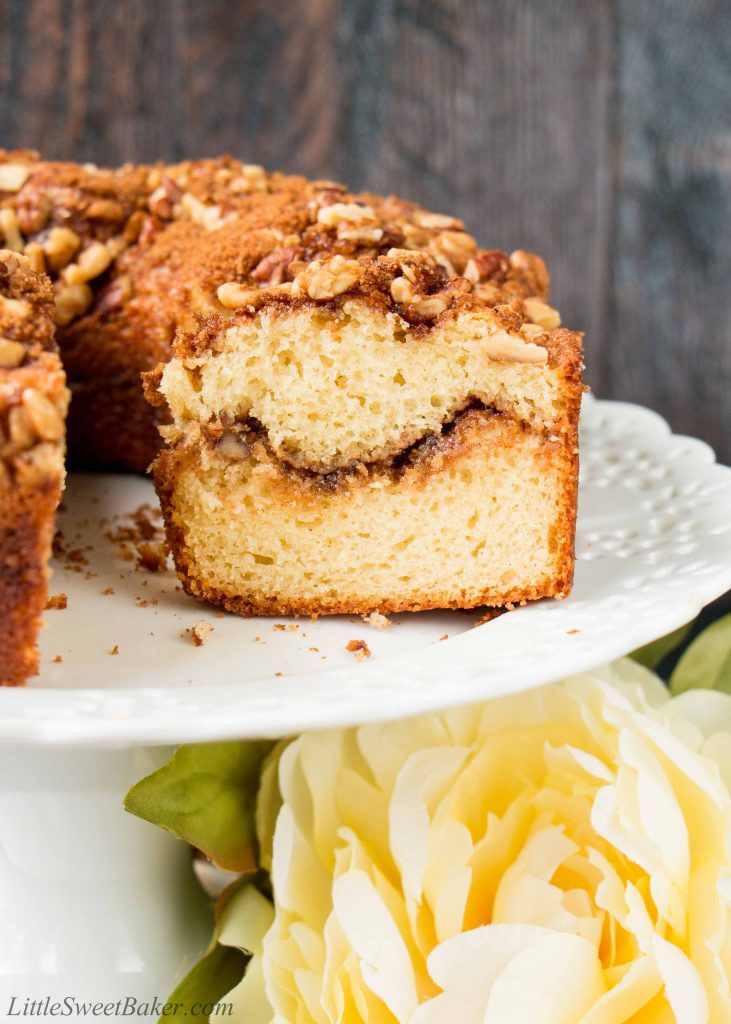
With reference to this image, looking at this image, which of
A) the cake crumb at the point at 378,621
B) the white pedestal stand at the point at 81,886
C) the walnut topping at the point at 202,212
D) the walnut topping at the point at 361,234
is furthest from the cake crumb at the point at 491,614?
the walnut topping at the point at 202,212

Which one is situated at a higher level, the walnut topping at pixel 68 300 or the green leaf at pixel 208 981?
the walnut topping at pixel 68 300

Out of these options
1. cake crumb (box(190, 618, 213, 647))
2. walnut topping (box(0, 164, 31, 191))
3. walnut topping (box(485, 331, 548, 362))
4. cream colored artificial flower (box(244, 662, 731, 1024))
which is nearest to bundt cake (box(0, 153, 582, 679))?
walnut topping (box(485, 331, 548, 362))

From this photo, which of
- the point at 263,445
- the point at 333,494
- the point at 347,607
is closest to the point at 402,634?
the point at 347,607

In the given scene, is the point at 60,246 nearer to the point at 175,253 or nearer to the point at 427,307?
the point at 175,253

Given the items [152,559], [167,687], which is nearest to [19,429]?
[167,687]

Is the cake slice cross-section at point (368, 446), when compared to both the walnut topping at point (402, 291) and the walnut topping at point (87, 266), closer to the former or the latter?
the walnut topping at point (402, 291)
